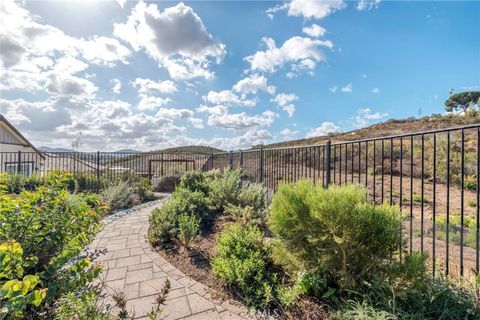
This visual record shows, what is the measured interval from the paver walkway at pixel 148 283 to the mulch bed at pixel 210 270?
88mm

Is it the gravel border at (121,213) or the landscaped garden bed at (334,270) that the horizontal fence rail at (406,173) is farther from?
the gravel border at (121,213)

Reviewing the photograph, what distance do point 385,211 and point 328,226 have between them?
1.57 ft

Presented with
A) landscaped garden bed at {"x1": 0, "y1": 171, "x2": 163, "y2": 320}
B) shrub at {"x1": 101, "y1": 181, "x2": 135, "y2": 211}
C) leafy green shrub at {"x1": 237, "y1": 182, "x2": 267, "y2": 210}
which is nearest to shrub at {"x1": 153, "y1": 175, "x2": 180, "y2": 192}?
shrub at {"x1": 101, "y1": 181, "x2": 135, "y2": 211}

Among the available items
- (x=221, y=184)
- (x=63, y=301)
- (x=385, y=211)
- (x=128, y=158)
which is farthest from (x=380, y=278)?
(x=128, y=158)

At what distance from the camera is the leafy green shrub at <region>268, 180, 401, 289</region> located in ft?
6.33

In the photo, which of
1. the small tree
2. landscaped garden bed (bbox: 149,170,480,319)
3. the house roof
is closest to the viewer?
landscaped garden bed (bbox: 149,170,480,319)

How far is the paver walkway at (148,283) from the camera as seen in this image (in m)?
2.07

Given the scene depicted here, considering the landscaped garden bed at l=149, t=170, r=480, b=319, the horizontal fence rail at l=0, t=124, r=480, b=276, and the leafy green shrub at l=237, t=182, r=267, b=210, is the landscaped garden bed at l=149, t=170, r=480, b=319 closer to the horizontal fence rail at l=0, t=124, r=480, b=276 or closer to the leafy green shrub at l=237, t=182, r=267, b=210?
the horizontal fence rail at l=0, t=124, r=480, b=276

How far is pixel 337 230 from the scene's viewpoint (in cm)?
195

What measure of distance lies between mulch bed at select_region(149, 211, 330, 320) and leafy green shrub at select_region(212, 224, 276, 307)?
104mm

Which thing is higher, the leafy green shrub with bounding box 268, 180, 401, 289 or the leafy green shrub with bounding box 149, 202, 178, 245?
the leafy green shrub with bounding box 268, 180, 401, 289

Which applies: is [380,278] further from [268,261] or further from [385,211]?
[268,261]

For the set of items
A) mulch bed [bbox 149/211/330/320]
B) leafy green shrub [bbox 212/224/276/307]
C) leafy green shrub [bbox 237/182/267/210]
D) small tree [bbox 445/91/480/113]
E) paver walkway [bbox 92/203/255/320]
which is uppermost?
small tree [bbox 445/91/480/113]

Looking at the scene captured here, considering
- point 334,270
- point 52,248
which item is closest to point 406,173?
point 334,270
